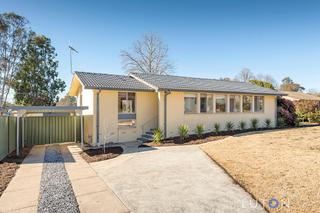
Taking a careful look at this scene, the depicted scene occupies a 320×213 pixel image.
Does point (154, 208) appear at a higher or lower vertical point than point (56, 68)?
lower

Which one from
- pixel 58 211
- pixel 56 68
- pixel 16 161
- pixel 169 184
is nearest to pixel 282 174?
pixel 169 184

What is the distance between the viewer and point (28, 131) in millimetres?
11773

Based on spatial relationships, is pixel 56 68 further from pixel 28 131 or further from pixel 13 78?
pixel 28 131

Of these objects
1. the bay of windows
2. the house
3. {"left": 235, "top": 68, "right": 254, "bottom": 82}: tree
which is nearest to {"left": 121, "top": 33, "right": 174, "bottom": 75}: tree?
the house

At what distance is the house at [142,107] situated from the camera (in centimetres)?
1152

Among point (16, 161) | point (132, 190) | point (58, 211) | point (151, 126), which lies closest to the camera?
point (58, 211)

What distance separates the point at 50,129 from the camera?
12.3 m

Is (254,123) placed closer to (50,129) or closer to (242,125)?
(242,125)

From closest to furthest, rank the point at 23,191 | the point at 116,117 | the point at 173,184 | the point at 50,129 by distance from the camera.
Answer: the point at 23,191, the point at 173,184, the point at 116,117, the point at 50,129

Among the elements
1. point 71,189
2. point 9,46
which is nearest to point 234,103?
point 71,189

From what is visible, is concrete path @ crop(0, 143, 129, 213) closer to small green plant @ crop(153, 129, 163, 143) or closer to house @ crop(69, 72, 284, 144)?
house @ crop(69, 72, 284, 144)

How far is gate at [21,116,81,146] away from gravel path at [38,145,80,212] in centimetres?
570

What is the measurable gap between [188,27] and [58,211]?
16327 millimetres

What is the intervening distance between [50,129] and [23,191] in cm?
814
